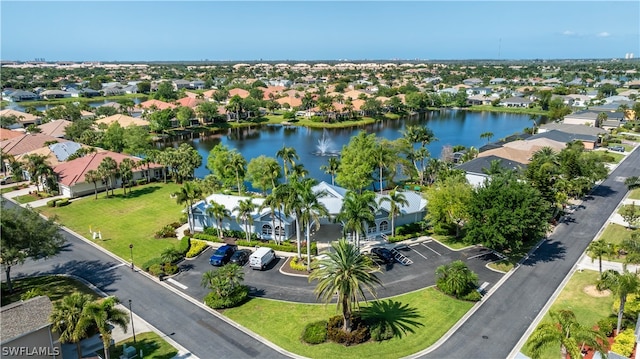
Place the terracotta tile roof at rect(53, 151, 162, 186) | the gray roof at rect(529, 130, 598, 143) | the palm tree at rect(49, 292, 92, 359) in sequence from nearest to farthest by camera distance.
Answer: the palm tree at rect(49, 292, 92, 359)
the terracotta tile roof at rect(53, 151, 162, 186)
the gray roof at rect(529, 130, 598, 143)

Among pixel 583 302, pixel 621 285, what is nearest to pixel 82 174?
pixel 583 302

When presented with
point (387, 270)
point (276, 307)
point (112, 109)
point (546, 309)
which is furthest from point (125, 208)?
point (112, 109)

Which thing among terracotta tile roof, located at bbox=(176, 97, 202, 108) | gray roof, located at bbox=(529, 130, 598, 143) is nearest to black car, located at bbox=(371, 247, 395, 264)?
gray roof, located at bbox=(529, 130, 598, 143)

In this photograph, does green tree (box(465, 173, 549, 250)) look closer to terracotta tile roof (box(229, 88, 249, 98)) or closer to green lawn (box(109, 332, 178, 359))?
green lawn (box(109, 332, 178, 359))

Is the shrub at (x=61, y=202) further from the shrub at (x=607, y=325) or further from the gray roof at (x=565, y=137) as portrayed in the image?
the gray roof at (x=565, y=137)

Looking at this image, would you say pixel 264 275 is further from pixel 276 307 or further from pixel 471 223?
pixel 471 223

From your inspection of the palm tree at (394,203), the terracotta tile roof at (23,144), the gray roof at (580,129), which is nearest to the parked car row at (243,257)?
the palm tree at (394,203)

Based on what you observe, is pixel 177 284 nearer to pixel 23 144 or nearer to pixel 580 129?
→ pixel 23 144
